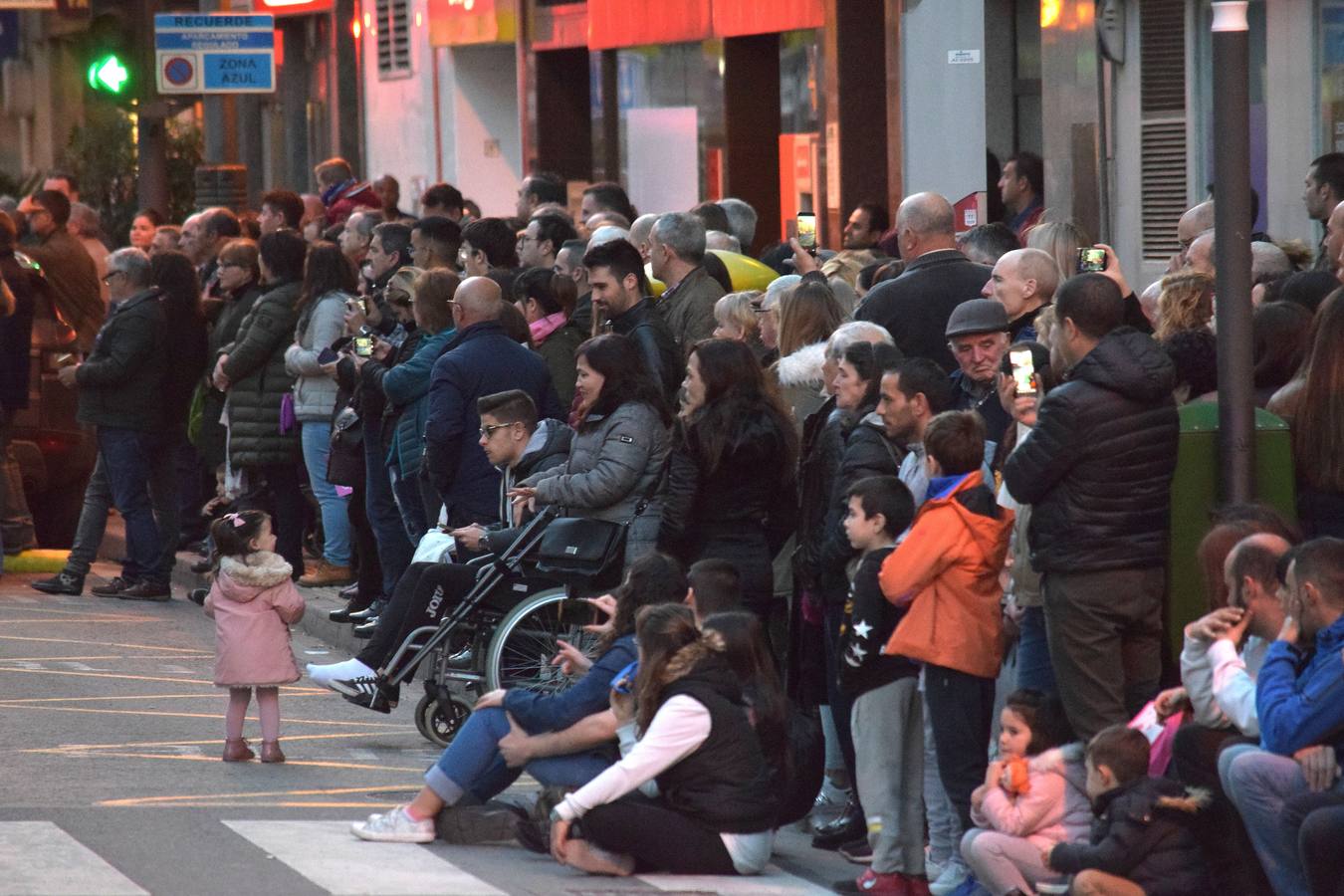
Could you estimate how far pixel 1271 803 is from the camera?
6977 mm

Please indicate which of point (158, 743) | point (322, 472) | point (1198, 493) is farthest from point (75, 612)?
point (1198, 493)

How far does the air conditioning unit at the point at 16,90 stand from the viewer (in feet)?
154

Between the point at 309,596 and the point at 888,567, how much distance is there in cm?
723

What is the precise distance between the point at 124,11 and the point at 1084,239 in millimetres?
10664

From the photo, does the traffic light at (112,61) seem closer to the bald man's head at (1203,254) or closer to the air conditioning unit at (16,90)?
the bald man's head at (1203,254)

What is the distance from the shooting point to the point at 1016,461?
785 cm

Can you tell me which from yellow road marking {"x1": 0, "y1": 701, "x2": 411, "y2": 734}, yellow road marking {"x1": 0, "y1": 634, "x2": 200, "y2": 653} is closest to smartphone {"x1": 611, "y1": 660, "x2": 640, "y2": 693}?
yellow road marking {"x1": 0, "y1": 701, "x2": 411, "y2": 734}

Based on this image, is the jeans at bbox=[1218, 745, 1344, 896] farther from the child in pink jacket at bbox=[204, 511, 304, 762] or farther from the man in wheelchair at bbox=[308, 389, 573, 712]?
the child in pink jacket at bbox=[204, 511, 304, 762]

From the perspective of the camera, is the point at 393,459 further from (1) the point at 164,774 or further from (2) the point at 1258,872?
(2) the point at 1258,872

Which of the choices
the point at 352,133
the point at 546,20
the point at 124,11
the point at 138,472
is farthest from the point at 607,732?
the point at 352,133

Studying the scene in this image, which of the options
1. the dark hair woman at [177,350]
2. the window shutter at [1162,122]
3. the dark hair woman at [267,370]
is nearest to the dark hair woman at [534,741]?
the dark hair woman at [267,370]

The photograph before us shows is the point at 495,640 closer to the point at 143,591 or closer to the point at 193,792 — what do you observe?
Answer: the point at 193,792

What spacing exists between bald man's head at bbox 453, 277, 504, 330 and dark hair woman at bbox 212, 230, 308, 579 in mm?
2573

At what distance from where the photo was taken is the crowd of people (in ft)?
23.9
